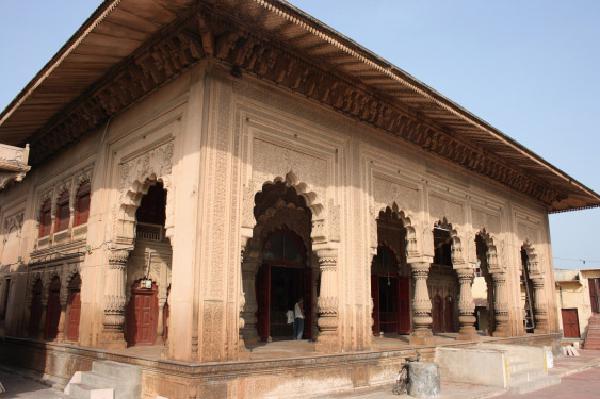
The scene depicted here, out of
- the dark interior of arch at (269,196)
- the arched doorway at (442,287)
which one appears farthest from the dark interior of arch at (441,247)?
the dark interior of arch at (269,196)

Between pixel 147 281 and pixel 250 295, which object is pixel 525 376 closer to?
pixel 250 295

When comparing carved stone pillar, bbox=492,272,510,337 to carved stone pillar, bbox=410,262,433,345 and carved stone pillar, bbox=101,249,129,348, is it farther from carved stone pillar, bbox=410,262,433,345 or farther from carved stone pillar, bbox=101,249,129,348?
carved stone pillar, bbox=101,249,129,348

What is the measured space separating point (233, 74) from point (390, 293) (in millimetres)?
8776

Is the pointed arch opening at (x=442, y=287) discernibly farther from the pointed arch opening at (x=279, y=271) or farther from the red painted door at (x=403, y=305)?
the pointed arch opening at (x=279, y=271)

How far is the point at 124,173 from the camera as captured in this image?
9.02 metres

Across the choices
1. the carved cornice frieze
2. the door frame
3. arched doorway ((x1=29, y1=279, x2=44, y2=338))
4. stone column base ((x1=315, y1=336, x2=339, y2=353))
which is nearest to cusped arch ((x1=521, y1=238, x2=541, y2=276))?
the carved cornice frieze

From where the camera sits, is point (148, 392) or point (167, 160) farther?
point (167, 160)

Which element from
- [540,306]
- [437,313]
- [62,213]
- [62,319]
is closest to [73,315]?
[62,319]

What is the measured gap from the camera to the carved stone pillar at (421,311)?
10156 millimetres

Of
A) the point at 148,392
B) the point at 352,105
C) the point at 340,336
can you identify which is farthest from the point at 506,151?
the point at 148,392

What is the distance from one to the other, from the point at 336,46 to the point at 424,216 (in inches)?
184

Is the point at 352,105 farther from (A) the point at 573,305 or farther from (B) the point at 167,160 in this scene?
(A) the point at 573,305

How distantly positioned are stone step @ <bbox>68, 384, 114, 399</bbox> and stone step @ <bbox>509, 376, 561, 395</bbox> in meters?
6.23

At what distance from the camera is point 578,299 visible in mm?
22641
